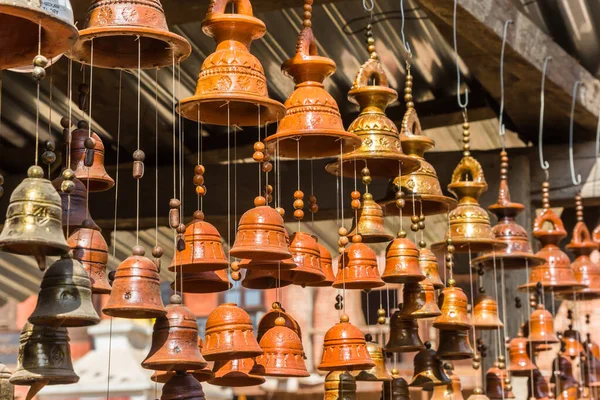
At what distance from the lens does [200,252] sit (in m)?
4.39

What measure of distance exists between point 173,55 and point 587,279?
12.6 feet

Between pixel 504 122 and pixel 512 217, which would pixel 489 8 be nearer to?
pixel 512 217

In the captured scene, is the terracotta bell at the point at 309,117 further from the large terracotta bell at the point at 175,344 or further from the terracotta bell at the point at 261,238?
the large terracotta bell at the point at 175,344

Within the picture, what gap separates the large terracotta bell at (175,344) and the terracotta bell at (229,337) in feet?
0.81

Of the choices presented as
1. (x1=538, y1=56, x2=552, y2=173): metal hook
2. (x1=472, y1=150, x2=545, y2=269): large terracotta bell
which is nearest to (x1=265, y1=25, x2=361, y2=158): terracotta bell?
(x1=472, y1=150, x2=545, y2=269): large terracotta bell

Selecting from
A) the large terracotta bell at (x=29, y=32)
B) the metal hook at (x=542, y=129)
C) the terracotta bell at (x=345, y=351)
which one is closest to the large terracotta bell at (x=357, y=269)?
the terracotta bell at (x=345, y=351)

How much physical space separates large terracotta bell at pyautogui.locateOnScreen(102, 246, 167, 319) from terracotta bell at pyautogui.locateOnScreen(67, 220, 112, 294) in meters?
0.26

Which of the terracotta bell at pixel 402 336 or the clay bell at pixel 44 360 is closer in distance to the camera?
the clay bell at pixel 44 360

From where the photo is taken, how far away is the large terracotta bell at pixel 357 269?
492 cm

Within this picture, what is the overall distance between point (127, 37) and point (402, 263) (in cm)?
158

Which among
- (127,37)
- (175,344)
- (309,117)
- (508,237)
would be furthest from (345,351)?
(508,237)

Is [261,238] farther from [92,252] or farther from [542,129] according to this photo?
[542,129]

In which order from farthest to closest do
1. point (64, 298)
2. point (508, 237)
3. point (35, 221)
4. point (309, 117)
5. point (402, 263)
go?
point (508, 237) → point (402, 263) → point (309, 117) → point (64, 298) → point (35, 221)

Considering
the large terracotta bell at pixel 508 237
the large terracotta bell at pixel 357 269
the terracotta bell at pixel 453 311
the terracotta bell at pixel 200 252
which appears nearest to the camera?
the terracotta bell at pixel 200 252
